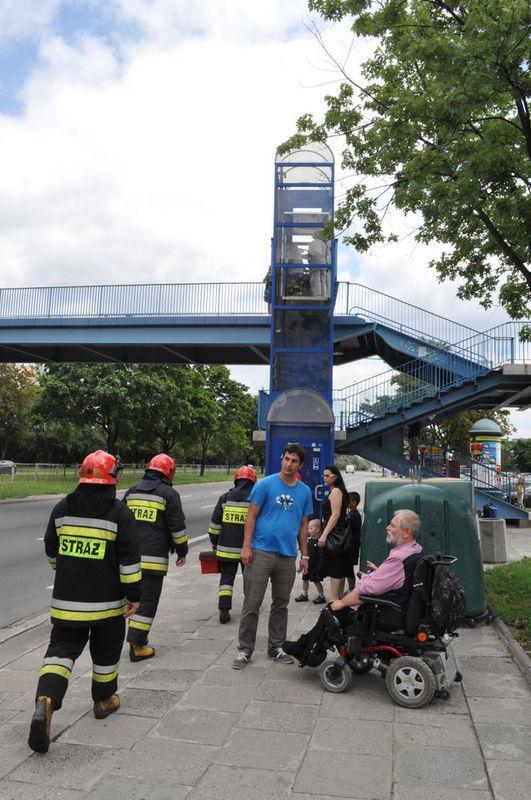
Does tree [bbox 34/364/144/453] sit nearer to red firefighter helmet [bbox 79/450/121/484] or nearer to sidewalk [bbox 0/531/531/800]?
sidewalk [bbox 0/531/531/800]

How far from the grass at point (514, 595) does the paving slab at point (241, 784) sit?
3279 millimetres

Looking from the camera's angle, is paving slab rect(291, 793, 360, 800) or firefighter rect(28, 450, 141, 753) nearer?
paving slab rect(291, 793, 360, 800)

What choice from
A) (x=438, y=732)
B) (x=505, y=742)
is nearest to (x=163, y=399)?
(x=438, y=732)

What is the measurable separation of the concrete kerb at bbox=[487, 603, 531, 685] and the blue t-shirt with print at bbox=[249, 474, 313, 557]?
6.67ft

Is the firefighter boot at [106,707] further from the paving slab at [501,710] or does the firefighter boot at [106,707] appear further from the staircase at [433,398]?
the staircase at [433,398]

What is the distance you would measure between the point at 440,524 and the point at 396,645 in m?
2.11

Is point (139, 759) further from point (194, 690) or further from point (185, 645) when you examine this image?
point (185, 645)

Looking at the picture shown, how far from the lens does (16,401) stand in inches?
2101

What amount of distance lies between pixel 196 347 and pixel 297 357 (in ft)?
22.3

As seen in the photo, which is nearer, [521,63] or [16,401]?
[521,63]

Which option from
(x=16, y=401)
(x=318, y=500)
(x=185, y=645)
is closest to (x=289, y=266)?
(x=318, y=500)

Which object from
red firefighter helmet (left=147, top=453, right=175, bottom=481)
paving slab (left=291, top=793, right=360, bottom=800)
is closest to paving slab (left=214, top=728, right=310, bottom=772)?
paving slab (left=291, top=793, right=360, bottom=800)

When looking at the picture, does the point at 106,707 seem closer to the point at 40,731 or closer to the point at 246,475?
the point at 40,731

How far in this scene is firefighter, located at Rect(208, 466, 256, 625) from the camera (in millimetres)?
6731
